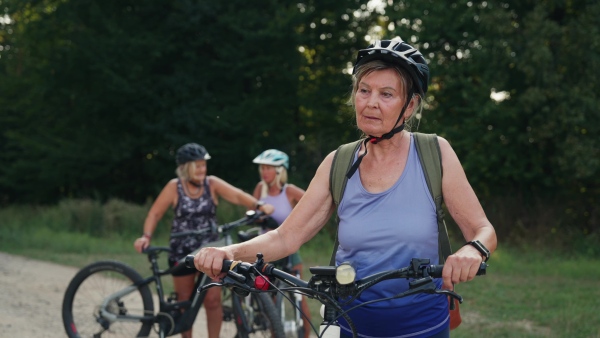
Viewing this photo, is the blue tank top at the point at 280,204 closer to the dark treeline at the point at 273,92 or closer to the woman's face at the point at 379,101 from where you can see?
the woman's face at the point at 379,101

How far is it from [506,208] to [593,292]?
27.2 feet

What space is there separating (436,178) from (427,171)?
0.14 ft

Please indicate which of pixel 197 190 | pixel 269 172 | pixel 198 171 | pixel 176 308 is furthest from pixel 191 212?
pixel 269 172

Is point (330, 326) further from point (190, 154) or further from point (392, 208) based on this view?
point (190, 154)

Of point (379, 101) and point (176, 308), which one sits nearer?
point (379, 101)

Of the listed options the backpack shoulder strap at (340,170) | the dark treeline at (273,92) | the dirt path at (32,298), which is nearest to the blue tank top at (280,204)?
the dirt path at (32,298)

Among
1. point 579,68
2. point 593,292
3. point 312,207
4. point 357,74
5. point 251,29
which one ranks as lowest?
point 593,292

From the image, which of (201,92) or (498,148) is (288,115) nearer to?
(201,92)

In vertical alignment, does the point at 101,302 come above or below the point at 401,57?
below

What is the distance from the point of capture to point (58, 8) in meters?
29.8

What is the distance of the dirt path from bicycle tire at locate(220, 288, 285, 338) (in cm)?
156

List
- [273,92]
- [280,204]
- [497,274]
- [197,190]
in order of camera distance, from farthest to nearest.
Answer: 1. [273,92]
2. [497,274]
3. [280,204]
4. [197,190]

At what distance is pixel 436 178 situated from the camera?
3199mm

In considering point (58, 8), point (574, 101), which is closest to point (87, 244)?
point (574, 101)
